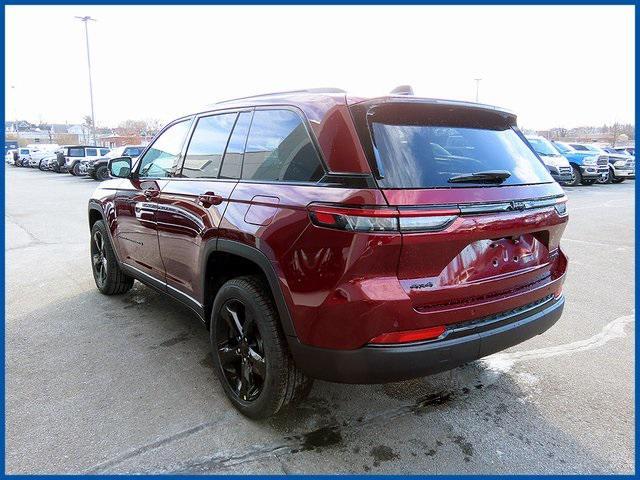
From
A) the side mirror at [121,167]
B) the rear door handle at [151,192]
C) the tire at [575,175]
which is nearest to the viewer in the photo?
the rear door handle at [151,192]

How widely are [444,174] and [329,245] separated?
0.66 meters

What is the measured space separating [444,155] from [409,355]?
3.27 ft

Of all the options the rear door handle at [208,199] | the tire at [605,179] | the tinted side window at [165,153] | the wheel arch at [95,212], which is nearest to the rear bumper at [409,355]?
the rear door handle at [208,199]

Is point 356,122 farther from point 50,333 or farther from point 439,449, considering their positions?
point 50,333

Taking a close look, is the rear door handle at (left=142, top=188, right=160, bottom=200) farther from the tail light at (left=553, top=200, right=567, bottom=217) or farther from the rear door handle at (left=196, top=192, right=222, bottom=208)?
the tail light at (left=553, top=200, right=567, bottom=217)

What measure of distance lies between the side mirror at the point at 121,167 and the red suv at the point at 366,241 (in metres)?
1.62

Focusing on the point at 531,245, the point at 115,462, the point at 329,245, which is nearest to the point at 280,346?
the point at 329,245

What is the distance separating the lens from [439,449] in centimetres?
256

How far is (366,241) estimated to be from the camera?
211 cm

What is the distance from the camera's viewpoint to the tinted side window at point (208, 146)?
323cm

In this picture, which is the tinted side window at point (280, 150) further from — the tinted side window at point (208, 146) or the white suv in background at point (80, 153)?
the white suv in background at point (80, 153)

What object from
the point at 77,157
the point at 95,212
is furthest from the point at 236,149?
the point at 77,157

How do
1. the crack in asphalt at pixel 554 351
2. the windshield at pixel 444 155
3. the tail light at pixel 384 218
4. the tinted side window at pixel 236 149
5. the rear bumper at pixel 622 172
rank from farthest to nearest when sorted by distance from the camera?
the rear bumper at pixel 622 172 < the crack in asphalt at pixel 554 351 < the tinted side window at pixel 236 149 < the windshield at pixel 444 155 < the tail light at pixel 384 218

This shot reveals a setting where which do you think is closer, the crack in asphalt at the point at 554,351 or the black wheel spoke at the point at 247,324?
the black wheel spoke at the point at 247,324
